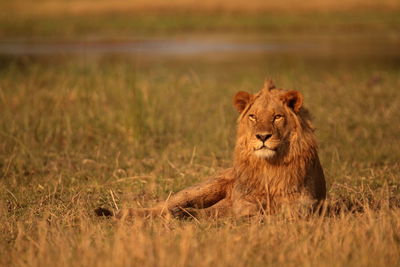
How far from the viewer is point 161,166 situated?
689 centimetres

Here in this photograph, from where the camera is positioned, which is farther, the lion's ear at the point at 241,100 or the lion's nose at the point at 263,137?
the lion's ear at the point at 241,100

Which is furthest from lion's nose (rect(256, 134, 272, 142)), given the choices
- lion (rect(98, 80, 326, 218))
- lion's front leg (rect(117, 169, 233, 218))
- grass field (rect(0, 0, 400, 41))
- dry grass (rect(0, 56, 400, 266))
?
grass field (rect(0, 0, 400, 41))

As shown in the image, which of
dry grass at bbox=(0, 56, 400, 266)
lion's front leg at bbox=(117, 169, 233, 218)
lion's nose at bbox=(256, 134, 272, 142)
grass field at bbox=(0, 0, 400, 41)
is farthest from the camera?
grass field at bbox=(0, 0, 400, 41)

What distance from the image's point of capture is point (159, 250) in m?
3.79

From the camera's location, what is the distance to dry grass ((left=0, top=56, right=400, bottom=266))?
12.8 feet

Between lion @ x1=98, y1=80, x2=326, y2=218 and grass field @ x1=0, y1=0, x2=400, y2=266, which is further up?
lion @ x1=98, y1=80, x2=326, y2=218

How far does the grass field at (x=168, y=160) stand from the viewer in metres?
3.90

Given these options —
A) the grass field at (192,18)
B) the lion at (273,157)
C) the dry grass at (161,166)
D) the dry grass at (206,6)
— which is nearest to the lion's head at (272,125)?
the lion at (273,157)

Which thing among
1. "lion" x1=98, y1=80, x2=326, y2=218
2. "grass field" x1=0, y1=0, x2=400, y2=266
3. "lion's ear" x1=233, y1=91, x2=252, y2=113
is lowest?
"grass field" x1=0, y1=0, x2=400, y2=266

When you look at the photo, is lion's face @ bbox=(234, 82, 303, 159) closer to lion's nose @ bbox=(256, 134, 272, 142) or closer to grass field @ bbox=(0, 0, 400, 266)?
lion's nose @ bbox=(256, 134, 272, 142)

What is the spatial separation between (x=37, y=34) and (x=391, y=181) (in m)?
19.3

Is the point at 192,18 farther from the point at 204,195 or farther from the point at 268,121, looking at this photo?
the point at 268,121

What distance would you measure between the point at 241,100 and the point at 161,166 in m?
2.21

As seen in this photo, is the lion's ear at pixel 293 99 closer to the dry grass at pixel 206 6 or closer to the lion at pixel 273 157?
the lion at pixel 273 157
